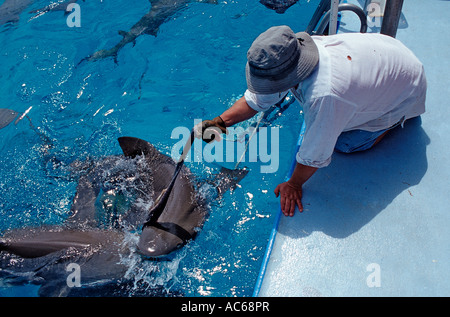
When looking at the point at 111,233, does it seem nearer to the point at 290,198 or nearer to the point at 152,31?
the point at 290,198

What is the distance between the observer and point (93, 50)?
20.6ft

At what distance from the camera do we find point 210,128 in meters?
3.38

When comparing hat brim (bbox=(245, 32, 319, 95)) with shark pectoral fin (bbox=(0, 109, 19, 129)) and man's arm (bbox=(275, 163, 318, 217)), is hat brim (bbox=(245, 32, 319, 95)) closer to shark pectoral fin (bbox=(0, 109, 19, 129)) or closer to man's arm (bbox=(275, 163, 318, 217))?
man's arm (bbox=(275, 163, 318, 217))

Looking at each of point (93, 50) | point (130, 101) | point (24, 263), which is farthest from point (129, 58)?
point (24, 263)

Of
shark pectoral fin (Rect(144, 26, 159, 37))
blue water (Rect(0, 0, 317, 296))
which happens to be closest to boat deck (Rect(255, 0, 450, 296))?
blue water (Rect(0, 0, 317, 296))

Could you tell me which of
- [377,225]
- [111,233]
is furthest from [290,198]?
[111,233]

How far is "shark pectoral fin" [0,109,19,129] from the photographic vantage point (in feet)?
17.4

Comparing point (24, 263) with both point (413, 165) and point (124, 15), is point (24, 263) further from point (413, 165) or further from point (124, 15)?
point (124, 15)

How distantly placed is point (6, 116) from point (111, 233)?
291 cm

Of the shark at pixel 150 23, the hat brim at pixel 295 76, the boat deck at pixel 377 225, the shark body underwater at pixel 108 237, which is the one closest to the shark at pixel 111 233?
the shark body underwater at pixel 108 237

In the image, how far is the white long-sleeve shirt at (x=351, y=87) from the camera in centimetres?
254

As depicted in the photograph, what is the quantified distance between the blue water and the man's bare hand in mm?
749

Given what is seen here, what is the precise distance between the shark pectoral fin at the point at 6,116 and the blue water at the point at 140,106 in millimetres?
73

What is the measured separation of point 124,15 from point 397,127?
5.52 meters
